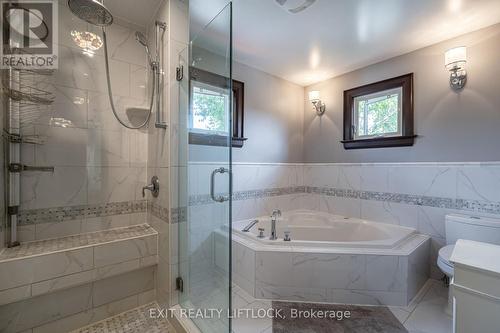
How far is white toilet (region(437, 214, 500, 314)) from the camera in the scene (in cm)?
167

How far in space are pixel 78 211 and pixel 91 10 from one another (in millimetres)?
1372

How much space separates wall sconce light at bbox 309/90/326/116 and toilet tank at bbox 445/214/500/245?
1854 millimetres

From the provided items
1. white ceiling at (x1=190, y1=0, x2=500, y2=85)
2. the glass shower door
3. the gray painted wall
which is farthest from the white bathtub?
white ceiling at (x1=190, y1=0, x2=500, y2=85)

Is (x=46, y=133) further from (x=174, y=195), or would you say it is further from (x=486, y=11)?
(x=486, y=11)

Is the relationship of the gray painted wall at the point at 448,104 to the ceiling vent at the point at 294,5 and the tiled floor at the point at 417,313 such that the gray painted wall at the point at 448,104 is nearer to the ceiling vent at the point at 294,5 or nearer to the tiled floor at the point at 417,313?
the tiled floor at the point at 417,313

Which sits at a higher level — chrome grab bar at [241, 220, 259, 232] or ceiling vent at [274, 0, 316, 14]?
ceiling vent at [274, 0, 316, 14]

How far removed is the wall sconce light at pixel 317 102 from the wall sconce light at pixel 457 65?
1.33m

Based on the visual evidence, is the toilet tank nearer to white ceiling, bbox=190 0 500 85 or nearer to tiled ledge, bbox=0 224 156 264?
white ceiling, bbox=190 0 500 85

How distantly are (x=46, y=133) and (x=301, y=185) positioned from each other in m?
2.84

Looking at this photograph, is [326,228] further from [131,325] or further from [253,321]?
[131,325]

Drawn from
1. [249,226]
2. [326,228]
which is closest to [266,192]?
[249,226]

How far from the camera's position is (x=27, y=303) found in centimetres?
132

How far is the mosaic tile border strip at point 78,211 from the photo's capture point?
1.46m

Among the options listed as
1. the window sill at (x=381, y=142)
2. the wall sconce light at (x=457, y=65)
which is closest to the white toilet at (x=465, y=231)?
the window sill at (x=381, y=142)
